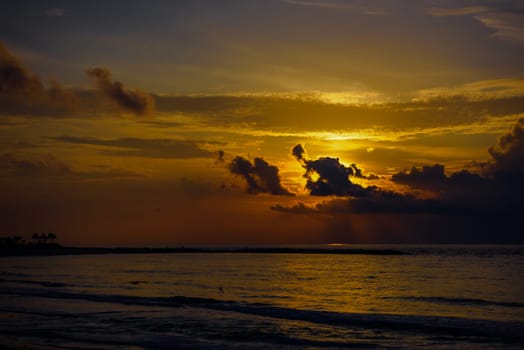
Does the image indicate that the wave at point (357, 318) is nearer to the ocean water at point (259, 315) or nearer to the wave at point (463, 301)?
the ocean water at point (259, 315)

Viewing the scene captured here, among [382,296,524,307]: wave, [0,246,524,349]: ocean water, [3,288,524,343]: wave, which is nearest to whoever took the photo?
[0,246,524,349]: ocean water

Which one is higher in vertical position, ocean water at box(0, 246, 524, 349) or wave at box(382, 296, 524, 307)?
wave at box(382, 296, 524, 307)

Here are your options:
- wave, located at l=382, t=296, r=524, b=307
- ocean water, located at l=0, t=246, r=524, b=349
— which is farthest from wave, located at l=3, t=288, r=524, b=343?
wave, located at l=382, t=296, r=524, b=307

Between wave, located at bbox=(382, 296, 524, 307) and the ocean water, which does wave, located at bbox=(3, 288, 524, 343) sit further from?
wave, located at bbox=(382, 296, 524, 307)

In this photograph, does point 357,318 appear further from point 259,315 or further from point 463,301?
point 463,301

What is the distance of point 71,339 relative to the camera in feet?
79.5

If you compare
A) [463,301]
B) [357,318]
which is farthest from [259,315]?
[463,301]

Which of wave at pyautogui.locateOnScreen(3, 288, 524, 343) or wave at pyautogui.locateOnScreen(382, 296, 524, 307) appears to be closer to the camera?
wave at pyautogui.locateOnScreen(3, 288, 524, 343)

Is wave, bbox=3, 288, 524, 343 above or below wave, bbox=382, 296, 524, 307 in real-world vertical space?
below

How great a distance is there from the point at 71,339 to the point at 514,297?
110 ft

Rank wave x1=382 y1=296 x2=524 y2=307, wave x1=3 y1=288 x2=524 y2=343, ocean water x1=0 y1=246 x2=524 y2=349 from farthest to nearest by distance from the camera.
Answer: wave x1=382 y1=296 x2=524 y2=307 → wave x1=3 y1=288 x2=524 y2=343 → ocean water x1=0 y1=246 x2=524 y2=349

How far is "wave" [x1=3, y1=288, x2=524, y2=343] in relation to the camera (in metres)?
28.0

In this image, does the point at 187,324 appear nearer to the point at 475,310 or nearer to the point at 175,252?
the point at 475,310

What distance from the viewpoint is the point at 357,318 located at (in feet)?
105
